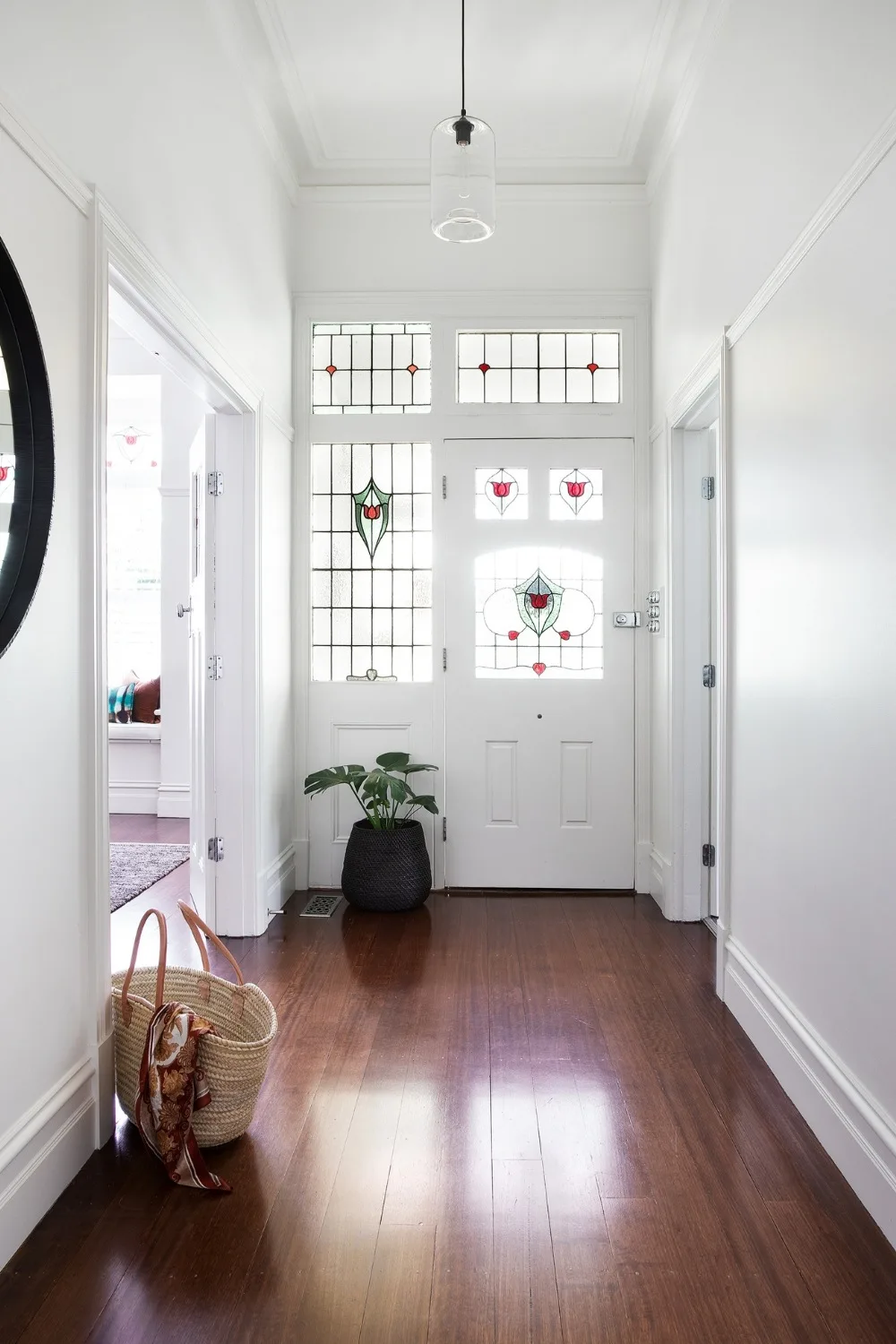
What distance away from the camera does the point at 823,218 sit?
2.10m

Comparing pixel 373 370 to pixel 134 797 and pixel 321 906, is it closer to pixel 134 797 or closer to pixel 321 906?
pixel 321 906

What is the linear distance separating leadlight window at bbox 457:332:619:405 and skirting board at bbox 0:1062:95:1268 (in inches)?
129

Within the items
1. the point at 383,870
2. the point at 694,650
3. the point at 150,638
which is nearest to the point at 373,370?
the point at 694,650

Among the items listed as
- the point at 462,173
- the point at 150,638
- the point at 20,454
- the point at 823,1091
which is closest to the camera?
the point at 20,454

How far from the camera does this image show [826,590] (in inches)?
83.1

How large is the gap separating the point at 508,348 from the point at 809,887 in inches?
115

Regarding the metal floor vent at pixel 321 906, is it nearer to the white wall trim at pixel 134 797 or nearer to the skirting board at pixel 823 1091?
the skirting board at pixel 823 1091

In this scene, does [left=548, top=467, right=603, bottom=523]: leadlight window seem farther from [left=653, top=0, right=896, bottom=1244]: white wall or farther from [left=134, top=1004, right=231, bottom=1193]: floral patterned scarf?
[left=134, top=1004, right=231, bottom=1193]: floral patterned scarf

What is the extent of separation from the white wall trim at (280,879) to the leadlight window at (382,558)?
0.84 m

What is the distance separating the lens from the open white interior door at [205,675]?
354cm

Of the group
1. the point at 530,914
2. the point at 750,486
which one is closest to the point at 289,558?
the point at 530,914

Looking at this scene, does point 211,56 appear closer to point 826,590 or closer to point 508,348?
point 508,348

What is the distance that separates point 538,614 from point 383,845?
1254mm

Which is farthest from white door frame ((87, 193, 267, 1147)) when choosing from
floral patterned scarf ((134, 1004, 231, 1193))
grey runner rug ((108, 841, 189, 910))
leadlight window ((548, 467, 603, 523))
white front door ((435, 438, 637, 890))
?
leadlight window ((548, 467, 603, 523))
